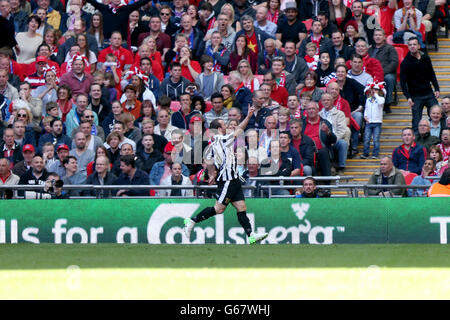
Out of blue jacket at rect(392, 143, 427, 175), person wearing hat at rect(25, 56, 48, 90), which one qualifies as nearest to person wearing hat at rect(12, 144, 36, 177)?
person wearing hat at rect(25, 56, 48, 90)

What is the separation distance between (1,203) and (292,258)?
634 cm

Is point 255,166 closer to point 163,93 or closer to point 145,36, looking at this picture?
point 163,93

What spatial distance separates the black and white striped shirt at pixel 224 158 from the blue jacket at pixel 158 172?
2.33m

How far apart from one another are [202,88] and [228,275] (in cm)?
976

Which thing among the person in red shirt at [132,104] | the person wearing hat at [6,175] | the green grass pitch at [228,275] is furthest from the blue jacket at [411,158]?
the person wearing hat at [6,175]

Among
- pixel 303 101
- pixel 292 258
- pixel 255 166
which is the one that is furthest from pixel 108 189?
pixel 292 258

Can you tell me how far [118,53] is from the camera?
69.0ft

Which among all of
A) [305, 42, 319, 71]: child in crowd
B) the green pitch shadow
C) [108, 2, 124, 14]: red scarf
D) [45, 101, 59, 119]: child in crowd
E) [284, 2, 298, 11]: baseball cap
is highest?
[108, 2, 124, 14]: red scarf

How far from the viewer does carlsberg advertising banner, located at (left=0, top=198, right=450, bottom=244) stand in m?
16.9

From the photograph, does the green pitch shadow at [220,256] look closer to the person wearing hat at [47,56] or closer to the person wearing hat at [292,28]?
the person wearing hat at [47,56]

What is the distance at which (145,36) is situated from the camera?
21.8 m

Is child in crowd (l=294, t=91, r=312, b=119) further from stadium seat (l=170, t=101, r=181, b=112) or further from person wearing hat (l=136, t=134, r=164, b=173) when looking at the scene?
person wearing hat (l=136, t=134, r=164, b=173)

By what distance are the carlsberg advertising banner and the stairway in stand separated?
1165 mm

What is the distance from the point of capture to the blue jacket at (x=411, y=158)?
18.1 metres
